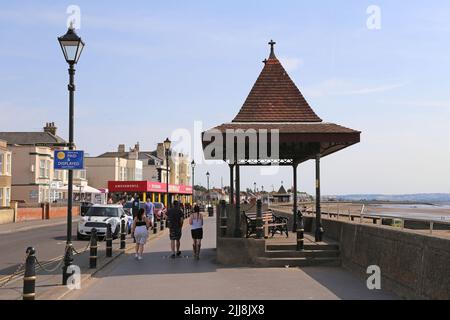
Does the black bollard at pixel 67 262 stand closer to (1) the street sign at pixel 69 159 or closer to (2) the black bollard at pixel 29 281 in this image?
(1) the street sign at pixel 69 159

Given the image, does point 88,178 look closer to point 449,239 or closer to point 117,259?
point 117,259

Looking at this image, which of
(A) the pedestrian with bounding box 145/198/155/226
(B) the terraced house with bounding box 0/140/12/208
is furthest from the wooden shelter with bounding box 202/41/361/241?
(B) the terraced house with bounding box 0/140/12/208

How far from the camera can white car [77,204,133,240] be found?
25.2 m

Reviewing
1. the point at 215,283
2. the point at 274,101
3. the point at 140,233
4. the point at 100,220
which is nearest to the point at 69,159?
the point at 215,283

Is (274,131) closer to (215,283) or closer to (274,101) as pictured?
(274,101)

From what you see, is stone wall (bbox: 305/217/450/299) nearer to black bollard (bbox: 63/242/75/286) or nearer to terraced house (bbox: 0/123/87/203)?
black bollard (bbox: 63/242/75/286)

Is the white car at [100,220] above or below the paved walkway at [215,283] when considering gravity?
above

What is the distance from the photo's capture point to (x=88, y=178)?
8612cm

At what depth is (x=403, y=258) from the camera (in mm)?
10234

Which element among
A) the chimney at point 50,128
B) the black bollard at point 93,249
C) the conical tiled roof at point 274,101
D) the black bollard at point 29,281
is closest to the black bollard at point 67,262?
the black bollard at point 93,249

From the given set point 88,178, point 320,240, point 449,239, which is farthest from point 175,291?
point 88,178

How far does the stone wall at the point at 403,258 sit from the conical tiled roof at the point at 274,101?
4024mm

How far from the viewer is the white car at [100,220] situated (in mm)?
25234

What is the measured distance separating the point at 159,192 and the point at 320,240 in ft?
177
